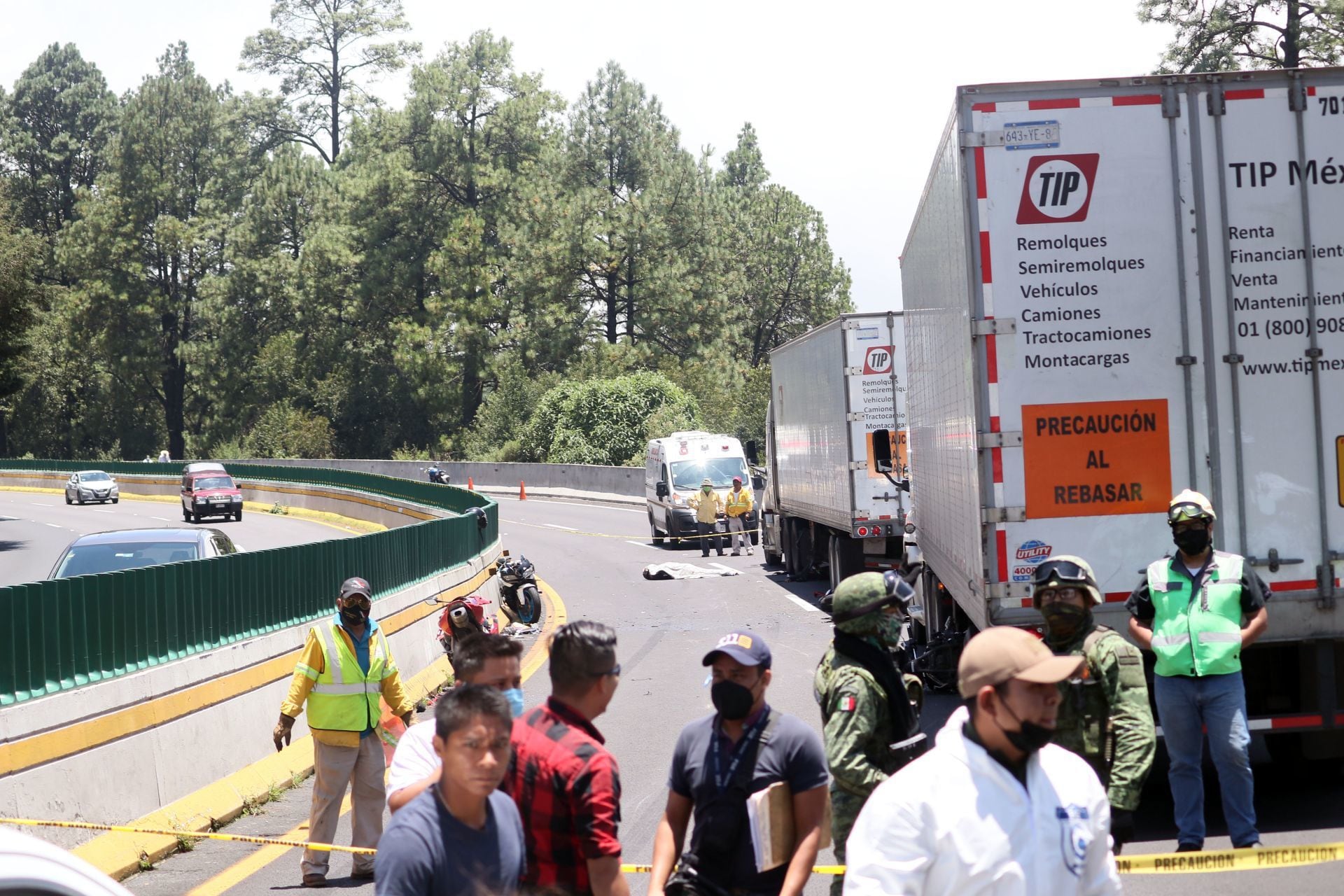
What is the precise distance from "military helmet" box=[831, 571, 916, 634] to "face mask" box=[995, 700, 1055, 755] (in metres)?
1.74

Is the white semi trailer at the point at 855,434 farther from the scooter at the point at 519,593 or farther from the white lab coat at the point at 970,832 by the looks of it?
the white lab coat at the point at 970,832

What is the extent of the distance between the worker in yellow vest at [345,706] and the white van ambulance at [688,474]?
24725 millimetres

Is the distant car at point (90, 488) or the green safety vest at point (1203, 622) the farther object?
the distant car at point (90, 488)

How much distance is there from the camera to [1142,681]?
6.02 metres

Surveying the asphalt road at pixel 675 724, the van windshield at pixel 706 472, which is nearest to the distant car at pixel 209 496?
the van windshield at pixel 706 472

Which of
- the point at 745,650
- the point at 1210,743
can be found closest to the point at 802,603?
the point at 1210,743

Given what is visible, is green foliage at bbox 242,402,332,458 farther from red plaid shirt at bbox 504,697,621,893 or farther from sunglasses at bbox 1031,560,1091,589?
red plaid shirt at bbox 504,697,621,893

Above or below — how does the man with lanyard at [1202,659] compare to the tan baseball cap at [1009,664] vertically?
below

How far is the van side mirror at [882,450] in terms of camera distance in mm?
20281

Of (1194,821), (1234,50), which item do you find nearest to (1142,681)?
(1194,821)

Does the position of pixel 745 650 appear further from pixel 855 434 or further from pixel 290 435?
pixel 290 435

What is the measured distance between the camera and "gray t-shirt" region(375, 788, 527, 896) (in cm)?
365

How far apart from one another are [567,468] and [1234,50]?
29817 millimetres

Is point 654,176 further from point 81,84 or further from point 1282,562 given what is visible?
point 1282,562
